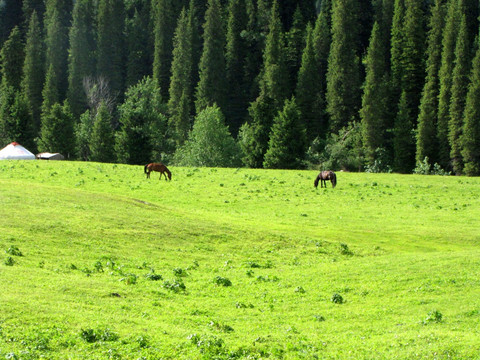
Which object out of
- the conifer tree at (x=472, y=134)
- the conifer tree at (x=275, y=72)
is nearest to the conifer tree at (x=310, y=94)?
the conifer tree at (x=275, y=72)

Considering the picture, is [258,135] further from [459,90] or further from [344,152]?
[459,90]

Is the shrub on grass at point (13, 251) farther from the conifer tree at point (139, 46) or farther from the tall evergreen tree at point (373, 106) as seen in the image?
the conifer tree at point (139, 46)

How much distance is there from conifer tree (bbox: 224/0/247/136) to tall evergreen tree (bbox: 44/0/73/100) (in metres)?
43.1

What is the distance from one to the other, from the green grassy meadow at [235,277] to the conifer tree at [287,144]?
46519 mm

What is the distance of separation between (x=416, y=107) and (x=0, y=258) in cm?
10603

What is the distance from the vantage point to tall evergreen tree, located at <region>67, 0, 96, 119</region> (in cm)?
15075

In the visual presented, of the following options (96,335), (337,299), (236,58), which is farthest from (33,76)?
(96,335)

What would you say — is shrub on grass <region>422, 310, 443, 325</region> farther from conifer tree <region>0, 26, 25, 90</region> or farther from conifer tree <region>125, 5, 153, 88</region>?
conifer tree <region>125, 5, 153, 88</region>

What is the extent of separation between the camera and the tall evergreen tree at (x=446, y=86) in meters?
101

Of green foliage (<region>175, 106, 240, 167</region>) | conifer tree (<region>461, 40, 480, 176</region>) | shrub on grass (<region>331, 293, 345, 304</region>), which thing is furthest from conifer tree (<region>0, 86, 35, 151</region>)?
shrub on grass (<region>331, 293, 345, 304</region>)

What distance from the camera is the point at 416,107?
11694 cm

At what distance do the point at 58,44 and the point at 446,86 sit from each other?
10124 centimetres

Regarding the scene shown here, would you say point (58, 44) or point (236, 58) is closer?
point (236, 58)

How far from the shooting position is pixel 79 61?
153625mm
